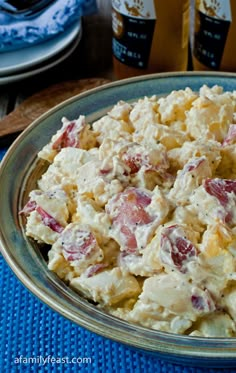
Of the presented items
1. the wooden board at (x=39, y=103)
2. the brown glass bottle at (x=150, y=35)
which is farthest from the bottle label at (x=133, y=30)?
the wooden board at (x=39, y=103)

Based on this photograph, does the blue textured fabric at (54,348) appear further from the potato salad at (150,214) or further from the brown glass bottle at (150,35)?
the brown glass bottle at (150,35)

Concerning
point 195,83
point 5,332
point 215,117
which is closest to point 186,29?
point 195,83

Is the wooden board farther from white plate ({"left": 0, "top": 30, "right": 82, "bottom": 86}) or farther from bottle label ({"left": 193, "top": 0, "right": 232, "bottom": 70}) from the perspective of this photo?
bottle label ({"left": 193, "top": 0, "right": 232, "bottom": 70})

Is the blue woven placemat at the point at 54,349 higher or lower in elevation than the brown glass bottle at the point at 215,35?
lower

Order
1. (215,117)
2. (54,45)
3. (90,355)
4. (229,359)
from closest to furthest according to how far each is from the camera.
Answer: (229,359) → (90,355) → (215,117) → (54,45)

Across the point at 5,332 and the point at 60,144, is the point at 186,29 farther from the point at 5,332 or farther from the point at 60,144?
the point at 5,332

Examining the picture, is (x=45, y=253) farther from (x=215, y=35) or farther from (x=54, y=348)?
(x=215, y=35)
